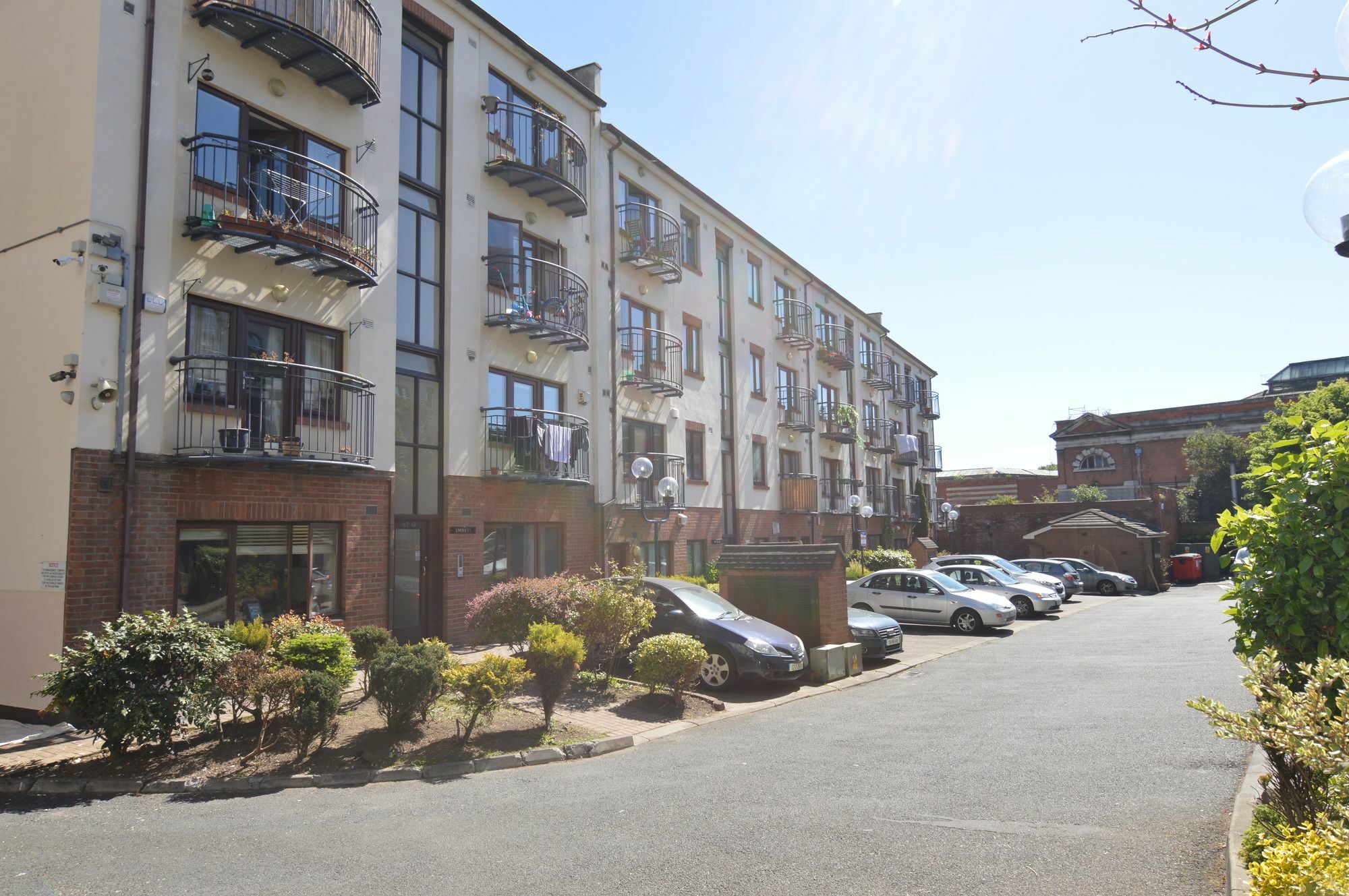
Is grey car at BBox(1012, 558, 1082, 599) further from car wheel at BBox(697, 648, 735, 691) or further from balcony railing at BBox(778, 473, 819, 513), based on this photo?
car wheel at BBox(697, 648, 735, 691)

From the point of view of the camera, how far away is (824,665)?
14.0 meters

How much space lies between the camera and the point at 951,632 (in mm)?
21656

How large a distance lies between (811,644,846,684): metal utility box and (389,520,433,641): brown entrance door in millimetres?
6973

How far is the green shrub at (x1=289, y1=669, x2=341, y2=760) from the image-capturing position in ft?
28.2

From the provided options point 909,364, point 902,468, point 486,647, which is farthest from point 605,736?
point 909,364

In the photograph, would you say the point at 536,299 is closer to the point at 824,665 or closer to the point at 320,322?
the point at 320,322

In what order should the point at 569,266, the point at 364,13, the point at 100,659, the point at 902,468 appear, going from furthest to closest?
the point at 902,468, the point at 569,266, the point at 364,13, the point at 100,659

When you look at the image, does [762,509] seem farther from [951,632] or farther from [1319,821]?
[1319,821]

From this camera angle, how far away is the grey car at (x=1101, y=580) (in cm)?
3641

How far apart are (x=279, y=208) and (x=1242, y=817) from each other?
13518 mm

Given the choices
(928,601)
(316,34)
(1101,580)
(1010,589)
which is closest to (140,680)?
(316,34)

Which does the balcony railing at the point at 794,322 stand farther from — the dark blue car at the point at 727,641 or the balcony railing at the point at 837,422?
the dark blue car at the point at 727,641

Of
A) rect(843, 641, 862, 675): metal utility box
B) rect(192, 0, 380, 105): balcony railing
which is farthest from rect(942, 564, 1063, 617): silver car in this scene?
rect(192, 0, 380, 105): balcony railing

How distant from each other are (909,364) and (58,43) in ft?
136
